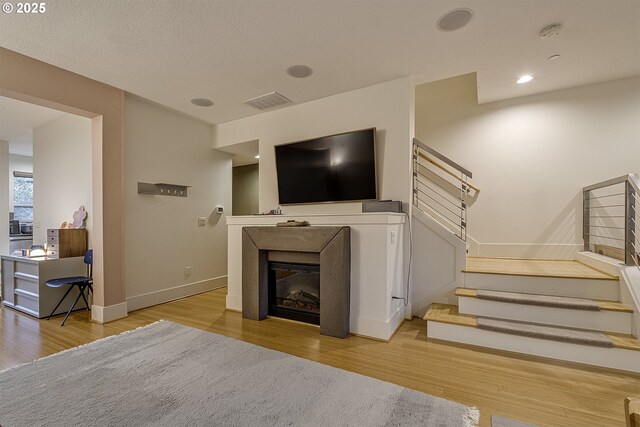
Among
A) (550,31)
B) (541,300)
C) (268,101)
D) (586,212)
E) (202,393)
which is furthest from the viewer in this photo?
(268,101)

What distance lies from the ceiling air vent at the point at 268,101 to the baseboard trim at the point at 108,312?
311cm

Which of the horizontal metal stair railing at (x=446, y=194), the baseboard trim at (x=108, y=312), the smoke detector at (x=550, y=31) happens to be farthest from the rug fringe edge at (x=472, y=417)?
the baseboard trim at (x=108, y=312)

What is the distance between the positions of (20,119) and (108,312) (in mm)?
3556

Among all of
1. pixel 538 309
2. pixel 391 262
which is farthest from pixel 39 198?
pixel 538 309

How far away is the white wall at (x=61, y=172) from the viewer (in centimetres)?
382

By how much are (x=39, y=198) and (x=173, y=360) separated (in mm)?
4429

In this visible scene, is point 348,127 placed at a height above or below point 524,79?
below

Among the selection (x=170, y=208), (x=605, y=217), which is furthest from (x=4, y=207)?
(x=605, y=217)

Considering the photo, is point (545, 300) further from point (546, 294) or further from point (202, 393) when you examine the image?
point (202, 393)

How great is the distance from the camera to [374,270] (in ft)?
9.02

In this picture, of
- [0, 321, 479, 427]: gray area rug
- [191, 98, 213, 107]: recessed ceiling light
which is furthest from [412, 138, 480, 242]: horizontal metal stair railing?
Answer: [191, 98, 213, 107]: recessed ceiling light

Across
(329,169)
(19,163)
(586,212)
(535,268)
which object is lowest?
(535,268)

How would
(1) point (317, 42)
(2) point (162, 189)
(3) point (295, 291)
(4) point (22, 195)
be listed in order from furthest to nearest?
(4) point (22, 195) < (2) point (162, 189) < (3) point (295, 291) < (1) point (317, 42)

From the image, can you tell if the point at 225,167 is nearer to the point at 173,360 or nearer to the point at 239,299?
the point at 239,299
